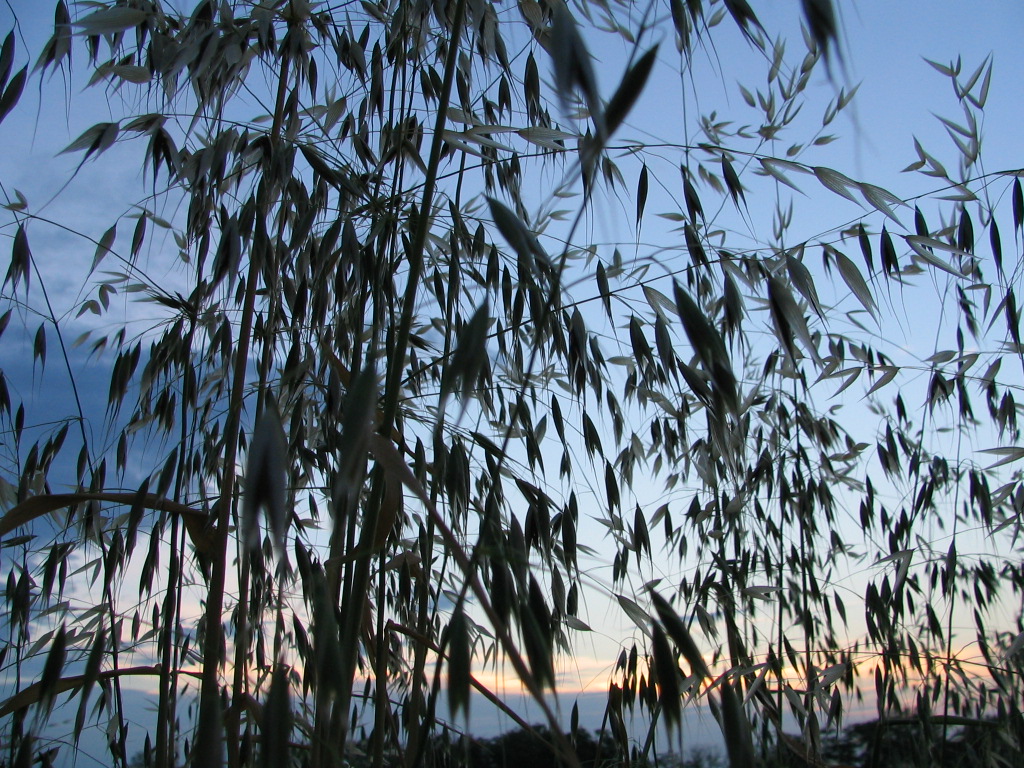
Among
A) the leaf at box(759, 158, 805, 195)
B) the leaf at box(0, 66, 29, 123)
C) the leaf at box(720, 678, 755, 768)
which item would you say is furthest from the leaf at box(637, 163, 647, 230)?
the leaf at box(0, 66, 29, 123)

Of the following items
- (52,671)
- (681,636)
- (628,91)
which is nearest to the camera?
(628,91)

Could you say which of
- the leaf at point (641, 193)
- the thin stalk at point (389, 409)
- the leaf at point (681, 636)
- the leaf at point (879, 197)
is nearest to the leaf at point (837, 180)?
the leaf at point (879, 197)

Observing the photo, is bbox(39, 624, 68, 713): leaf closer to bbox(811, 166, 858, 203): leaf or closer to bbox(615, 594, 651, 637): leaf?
bbox(615, 594, 651, 637): leaf

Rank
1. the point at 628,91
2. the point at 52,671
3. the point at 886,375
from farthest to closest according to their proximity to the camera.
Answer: the point at 886,375 → the point at 52,671 → the point at 628,91

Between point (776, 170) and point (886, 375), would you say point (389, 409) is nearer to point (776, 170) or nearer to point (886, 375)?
point (776, 170)

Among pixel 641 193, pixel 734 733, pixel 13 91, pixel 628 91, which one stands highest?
pixel 13 91

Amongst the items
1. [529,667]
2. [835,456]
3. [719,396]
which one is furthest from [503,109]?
[835,456]

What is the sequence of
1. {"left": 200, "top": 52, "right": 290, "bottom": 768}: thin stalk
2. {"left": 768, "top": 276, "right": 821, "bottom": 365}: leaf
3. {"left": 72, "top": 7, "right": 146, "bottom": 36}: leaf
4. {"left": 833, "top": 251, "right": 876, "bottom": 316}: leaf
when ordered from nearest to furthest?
{"left": 200, "top": 52, "right": 290, "bottom": 768}: thin stalk
{"left": 768, "top": 276, "right": 821, "bottom": 365}: leaf
{"left": 72, "top": 7, "right": 146, "bottom": 36}: leaf
{"left": 833, "top": 251, "right": 876, "bottom": 316}: leaf

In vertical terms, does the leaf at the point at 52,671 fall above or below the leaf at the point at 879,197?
below

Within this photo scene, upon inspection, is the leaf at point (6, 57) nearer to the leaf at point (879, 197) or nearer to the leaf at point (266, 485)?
the leaf at point (266, 485)

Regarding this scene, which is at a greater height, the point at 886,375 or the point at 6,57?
the point at 6,57

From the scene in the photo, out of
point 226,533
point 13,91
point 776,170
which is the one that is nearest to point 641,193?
point 776,170

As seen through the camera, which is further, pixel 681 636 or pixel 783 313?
pixel 783 313

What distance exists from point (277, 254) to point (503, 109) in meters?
0.53
